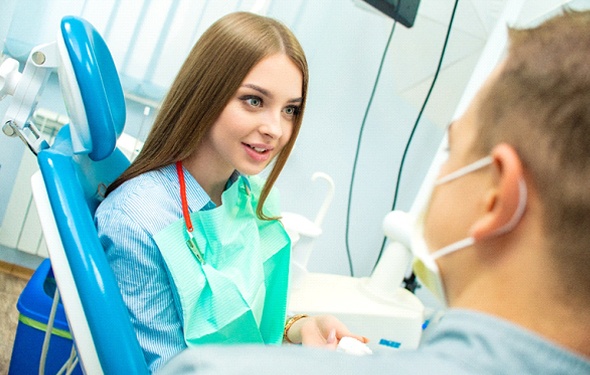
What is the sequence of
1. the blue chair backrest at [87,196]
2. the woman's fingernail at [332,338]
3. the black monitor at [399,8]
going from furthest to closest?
the black monitor at [399,8] → the woman's fingernail at [332,338] → the blue chair backrest at [87,196]

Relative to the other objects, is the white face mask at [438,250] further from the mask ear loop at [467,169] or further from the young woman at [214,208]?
the young woman at [214,208]

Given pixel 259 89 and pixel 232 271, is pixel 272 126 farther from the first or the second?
pixel 232 271

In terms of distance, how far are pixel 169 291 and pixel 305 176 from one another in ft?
4.03

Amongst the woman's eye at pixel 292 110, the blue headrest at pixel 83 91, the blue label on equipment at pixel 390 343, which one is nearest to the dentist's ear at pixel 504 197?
the blue headrest at pixel 83 91

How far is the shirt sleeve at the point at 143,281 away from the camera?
84 centimetres

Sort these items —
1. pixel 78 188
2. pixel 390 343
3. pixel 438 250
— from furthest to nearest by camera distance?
pixel 390 343
pixel 78 188
pixel 438 250

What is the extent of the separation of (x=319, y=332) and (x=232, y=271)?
0.83 ft

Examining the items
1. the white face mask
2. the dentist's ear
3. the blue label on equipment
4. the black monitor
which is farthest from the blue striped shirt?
the black monitor

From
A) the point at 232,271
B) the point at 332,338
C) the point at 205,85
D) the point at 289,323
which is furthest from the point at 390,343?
the point at 205,85

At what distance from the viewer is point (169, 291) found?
892mm

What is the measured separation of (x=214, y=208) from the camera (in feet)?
3.43

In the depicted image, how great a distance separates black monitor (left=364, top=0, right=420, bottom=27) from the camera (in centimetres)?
160

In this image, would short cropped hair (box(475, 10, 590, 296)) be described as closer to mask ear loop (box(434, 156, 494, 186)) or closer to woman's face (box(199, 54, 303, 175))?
mask ear loop (box(434, 156, 494, 186))

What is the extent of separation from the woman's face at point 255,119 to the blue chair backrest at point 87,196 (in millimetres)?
238
